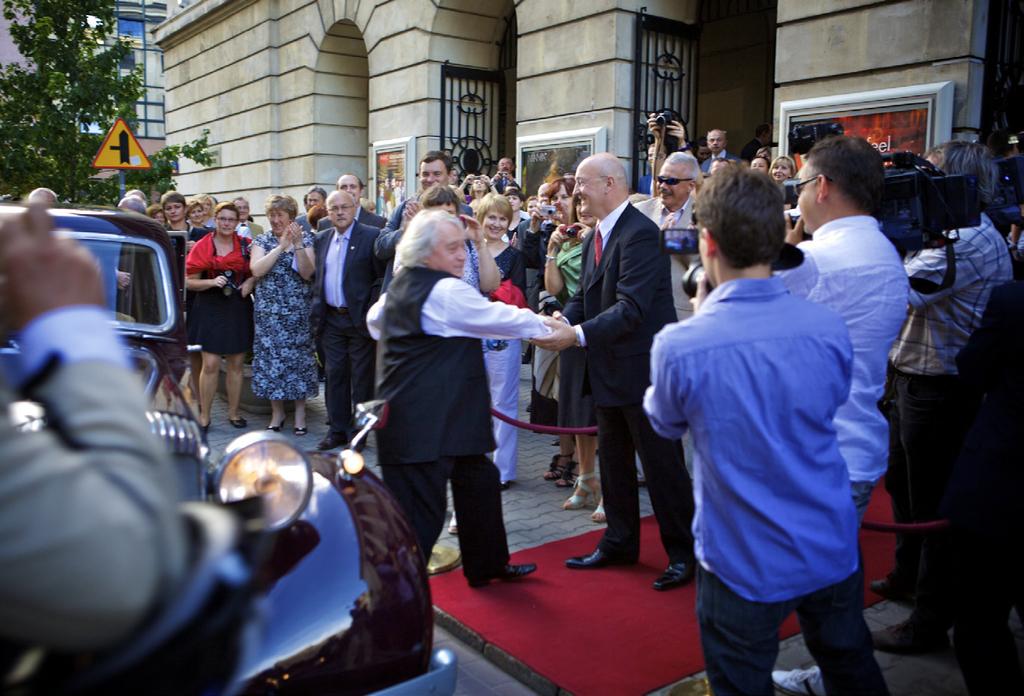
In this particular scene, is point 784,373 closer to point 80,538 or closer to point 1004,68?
point 80,538

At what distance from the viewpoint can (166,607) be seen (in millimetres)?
1224

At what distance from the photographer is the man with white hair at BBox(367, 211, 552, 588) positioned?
3936 millimetres

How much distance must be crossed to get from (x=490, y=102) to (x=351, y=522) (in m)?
13.3

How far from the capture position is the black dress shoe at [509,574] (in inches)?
183

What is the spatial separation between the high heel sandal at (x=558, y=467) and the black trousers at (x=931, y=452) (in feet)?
9.71

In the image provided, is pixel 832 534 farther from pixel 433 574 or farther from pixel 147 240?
pixel 147 240

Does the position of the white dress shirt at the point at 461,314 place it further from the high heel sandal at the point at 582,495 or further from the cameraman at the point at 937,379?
the high heel sandal at the point at 582,495

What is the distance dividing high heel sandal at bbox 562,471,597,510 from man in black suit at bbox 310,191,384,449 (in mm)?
2412

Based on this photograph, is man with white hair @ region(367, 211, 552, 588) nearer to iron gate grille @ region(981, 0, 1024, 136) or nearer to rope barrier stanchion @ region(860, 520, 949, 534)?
rope barrier stanchion @ region(860, 520, 949, 534)

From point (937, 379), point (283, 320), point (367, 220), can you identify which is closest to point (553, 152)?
point (367, 220)

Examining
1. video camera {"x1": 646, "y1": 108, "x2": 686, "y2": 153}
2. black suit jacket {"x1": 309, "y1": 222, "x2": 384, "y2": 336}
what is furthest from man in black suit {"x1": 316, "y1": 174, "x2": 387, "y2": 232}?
video camera {"x1": 646, "y1": 108, "x2": 686, "y2": 153}

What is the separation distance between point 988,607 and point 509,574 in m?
2.39

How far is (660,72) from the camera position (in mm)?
11680

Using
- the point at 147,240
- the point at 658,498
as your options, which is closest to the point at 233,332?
the point at 147,240
